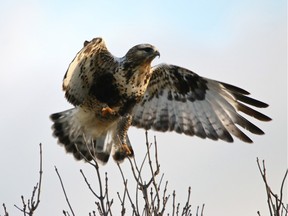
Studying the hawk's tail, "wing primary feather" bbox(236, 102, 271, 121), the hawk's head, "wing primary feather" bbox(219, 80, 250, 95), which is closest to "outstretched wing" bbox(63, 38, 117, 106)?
the hawk's head

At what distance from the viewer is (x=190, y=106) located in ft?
32.1

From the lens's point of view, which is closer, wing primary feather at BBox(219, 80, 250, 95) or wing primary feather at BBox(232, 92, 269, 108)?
wing primary feather at BBox(232, 92, 269, 108)

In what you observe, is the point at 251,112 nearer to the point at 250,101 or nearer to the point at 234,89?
the point at 250,101

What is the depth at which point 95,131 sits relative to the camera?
9383 mm

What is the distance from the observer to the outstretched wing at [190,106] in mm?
9438

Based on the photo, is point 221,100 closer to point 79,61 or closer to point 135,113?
point 135,113

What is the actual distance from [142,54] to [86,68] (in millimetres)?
635

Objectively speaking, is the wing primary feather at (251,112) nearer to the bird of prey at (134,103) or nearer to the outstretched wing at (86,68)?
the bird of prey at (134,103)

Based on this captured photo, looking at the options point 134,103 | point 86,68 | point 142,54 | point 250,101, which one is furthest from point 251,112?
point 86,68

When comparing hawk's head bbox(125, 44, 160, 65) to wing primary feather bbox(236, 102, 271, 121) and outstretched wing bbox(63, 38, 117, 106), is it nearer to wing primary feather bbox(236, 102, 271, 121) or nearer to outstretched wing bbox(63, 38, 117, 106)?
outstretched wing bbox(63, 38, 117, 106)

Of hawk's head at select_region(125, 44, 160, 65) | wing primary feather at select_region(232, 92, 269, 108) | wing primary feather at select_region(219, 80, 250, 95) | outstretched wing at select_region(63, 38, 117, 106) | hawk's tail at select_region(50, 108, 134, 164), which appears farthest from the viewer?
hawk's tail at select_region(50, 108, 134, 164)

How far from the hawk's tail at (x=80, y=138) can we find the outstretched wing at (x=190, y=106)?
34cm

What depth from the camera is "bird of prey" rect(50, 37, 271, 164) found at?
8.80 m

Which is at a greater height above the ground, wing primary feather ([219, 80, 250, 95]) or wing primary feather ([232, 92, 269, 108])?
wing primary feather ([219, 80, 250, 95])
